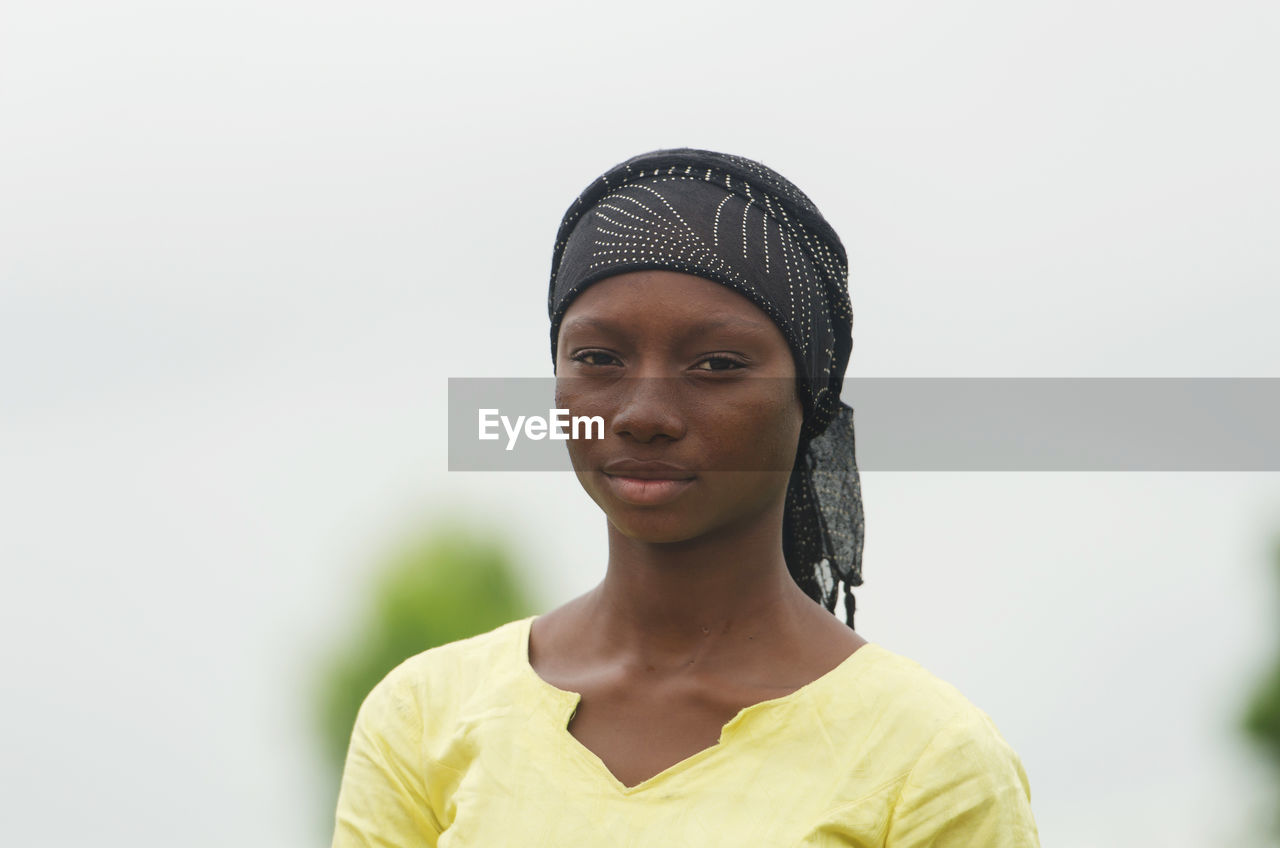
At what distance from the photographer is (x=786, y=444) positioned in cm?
324

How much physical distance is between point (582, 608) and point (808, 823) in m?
0.80

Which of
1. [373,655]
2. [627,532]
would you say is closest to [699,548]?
[627,532]

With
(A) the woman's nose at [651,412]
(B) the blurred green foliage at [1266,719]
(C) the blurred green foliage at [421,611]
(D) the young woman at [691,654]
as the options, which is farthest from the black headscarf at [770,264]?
(B) the blurred green foliage at [1266,719]

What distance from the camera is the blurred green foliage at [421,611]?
387 inches

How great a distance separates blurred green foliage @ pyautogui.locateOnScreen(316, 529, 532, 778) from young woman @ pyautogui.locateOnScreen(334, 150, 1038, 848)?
6.45 meters

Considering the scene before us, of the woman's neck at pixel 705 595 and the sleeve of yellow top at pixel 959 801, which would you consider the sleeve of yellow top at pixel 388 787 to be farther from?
the sleeve of yellow top at pixel 959 801

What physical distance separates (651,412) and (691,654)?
1.90 ft

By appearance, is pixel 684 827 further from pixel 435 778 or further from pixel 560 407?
pixel 560 407

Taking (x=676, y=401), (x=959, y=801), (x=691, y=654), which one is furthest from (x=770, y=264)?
(x=959, y=801)

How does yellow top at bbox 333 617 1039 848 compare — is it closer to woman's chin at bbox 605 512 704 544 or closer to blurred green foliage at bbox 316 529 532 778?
woman's chin at bbox 605 512 704 544

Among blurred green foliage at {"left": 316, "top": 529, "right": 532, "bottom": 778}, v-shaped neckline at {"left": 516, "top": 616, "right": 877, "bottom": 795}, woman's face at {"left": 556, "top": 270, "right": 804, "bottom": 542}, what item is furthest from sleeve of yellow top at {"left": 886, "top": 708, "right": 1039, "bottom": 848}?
blurred green foliage at {"left": 316, "top": 529, "right": 532, "bottom": 778}

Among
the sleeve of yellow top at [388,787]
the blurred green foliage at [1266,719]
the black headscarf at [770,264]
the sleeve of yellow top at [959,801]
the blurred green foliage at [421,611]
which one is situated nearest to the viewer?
the sleeve of yellow top at [959,801]

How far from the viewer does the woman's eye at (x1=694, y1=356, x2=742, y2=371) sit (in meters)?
3.12

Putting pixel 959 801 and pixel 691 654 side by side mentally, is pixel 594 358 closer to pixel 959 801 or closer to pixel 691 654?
pixel 691 654
